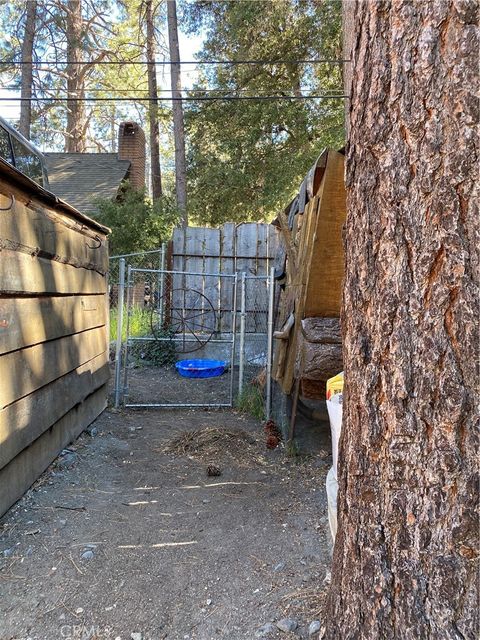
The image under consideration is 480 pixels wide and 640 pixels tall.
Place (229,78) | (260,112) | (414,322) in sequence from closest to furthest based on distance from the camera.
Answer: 1. (414,322)
2. (260,112)
3. (229,78)

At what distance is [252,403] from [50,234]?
277 centimetres

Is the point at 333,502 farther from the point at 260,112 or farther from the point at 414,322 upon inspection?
the point at 260,112

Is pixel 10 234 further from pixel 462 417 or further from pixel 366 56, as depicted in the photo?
pixel 462 417

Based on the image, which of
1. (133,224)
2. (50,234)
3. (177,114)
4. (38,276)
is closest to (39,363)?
(38,276)

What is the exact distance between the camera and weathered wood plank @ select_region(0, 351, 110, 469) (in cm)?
252

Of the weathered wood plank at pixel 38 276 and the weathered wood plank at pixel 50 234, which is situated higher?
the weathered wood plank at pixel 50 234

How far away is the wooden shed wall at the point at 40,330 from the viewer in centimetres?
254

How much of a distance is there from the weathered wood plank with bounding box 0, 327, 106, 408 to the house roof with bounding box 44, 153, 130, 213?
7.71m

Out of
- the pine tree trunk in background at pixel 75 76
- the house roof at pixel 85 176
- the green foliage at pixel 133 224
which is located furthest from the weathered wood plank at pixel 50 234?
the pine tree trunk in background at pixel 75 76

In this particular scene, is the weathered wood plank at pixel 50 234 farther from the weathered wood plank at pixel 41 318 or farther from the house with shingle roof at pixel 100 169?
the house with shingle roof at pixel 100 169

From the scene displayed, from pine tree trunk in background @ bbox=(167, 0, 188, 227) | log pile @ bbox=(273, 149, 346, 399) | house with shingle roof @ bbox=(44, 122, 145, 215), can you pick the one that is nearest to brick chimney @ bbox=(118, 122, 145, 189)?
house with shingle roof @ bbox=(44, 122, 145, 215)

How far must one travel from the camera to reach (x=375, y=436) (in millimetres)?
1225

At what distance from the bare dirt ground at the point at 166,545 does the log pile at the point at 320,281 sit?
0.82 metres

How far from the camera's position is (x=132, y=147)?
42.6 ft
